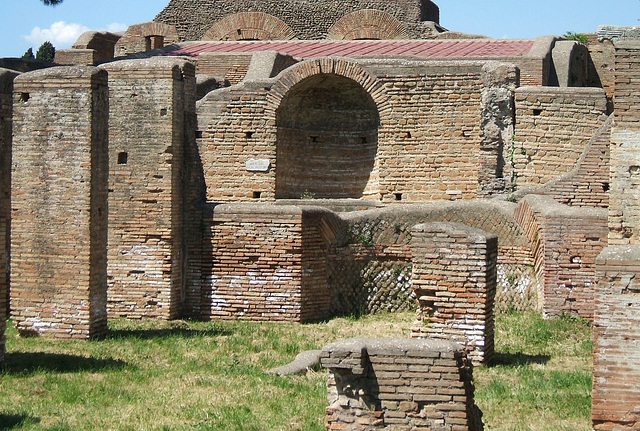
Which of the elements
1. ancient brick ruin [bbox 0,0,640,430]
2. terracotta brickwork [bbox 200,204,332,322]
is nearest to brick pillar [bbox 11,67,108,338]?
ancient brick ruin [bbox 0,0,640,430]

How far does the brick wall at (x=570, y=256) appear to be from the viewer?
34.8 feet

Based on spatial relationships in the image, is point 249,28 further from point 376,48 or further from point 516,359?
point 516,359

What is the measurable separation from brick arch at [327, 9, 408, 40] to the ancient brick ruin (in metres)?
5.62

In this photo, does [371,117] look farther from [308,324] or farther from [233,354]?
[233,354]

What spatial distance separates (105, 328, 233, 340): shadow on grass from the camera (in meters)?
10.7

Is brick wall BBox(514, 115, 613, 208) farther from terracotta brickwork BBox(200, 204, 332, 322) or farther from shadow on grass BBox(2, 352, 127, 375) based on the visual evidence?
shadow on grass BBox(2, 352, 127, 375)

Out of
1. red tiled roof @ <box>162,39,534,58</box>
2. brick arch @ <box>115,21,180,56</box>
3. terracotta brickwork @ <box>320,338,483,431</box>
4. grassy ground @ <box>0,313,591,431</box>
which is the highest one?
brick arch @ <box>115,21,180,56</box>

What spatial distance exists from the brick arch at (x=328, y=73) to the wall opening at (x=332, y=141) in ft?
→ 1.84

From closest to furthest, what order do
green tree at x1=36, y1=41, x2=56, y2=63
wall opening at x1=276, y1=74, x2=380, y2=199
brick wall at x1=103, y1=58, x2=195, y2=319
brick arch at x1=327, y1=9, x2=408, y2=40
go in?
brick wall at x1=103, y1=58, x2=195, y2=319 → wall opening at x1=276, y1=74, x2=380, y2=199 → brick arch at x1=327, y1=9, x2=408, y2=40 → green tree at x1=36, y1=41, x2=56, y2=63

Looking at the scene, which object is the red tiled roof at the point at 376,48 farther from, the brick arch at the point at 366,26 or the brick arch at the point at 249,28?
the brick arch at the point at 366,26

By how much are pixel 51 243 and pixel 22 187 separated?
0.68 m

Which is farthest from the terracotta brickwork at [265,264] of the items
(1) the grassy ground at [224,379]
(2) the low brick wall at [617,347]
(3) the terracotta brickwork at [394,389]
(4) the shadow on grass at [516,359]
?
(2) the low brick wall at [617,347]

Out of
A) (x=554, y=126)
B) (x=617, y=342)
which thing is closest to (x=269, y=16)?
(x=554, y=126)

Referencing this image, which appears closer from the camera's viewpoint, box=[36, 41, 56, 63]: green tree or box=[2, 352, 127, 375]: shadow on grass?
box=[2, 352, 127, 375]: shadow on grass
